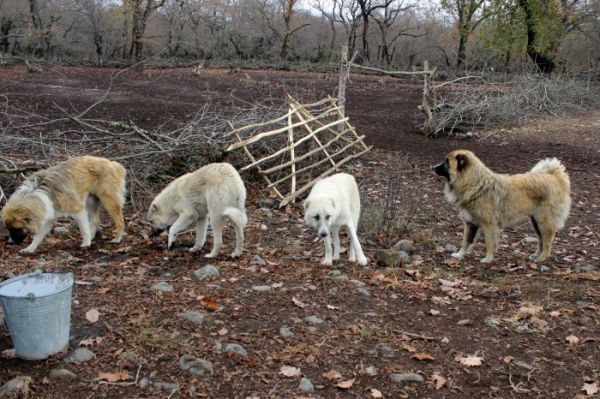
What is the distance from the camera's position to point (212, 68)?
33812 millimetres

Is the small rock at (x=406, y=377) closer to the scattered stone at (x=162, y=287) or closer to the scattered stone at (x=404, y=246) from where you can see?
the scattered stone at (x=162, y=287)

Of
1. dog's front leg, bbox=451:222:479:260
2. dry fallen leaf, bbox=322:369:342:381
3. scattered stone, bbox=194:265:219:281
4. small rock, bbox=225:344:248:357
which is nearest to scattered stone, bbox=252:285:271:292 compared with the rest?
scattered stone, bbox=194:265:219:281

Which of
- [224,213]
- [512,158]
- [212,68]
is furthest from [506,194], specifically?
[212,68]

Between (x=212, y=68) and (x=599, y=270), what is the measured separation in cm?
3022

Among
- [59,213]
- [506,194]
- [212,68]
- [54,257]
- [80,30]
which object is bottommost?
[54,257]

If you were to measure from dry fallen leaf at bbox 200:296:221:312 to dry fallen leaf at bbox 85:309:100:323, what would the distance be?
844 millimetres

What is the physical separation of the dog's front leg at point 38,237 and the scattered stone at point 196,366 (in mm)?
3232

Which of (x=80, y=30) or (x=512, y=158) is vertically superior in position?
(x=80, y=30)

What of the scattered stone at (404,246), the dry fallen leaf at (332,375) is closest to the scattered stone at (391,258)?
the scattered stone at (404,246)

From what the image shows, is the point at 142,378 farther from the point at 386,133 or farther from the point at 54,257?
the point at 386,133

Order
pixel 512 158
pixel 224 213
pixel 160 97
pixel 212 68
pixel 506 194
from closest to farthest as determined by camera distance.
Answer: pixel 224 213 → pixel 506 194 → pixel 512 158 → pixel 160 97 → pixel 212 68

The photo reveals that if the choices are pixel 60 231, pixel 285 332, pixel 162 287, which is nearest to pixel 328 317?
pixel 285 332

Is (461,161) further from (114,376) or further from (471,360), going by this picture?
(114,376)

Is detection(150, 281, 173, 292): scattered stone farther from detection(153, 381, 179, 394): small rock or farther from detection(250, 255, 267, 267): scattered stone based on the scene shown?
detection(153, 381, 179, 394): small rock
